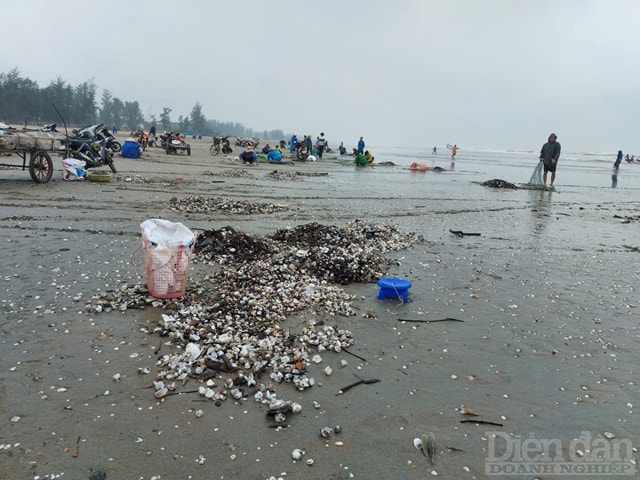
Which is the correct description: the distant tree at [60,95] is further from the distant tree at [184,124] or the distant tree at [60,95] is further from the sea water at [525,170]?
the sea water at [525,170]

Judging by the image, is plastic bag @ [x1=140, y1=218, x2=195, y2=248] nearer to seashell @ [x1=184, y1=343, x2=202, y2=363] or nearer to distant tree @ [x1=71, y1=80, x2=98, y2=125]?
seashell @ [x1=184, y1=343, x2=202, y2=363]

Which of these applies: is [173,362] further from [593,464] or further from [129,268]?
[593,464]

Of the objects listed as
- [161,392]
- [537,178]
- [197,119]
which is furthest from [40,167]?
[197,119]

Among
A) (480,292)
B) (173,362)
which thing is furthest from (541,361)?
(173,362)

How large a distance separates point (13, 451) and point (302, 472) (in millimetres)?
2011

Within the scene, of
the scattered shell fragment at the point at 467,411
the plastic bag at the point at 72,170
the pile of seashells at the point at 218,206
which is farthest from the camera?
the plastic bag at the point at 72,170

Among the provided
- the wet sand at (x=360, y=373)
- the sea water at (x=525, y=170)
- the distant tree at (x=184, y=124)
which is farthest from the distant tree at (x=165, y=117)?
the wet sand at (x=360, y=373)

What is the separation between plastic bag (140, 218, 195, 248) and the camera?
498cm

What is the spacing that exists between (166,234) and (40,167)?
12063mm

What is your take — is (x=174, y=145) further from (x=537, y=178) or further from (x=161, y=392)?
(x=161, y=392)

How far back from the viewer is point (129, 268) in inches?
251

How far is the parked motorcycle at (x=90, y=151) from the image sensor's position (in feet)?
53.7

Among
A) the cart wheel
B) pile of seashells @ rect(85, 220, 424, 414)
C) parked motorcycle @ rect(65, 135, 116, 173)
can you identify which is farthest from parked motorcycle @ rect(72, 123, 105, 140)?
pile of seashells @ rect(85, 220, 424, 414)

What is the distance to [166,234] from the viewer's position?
514 centimetres
